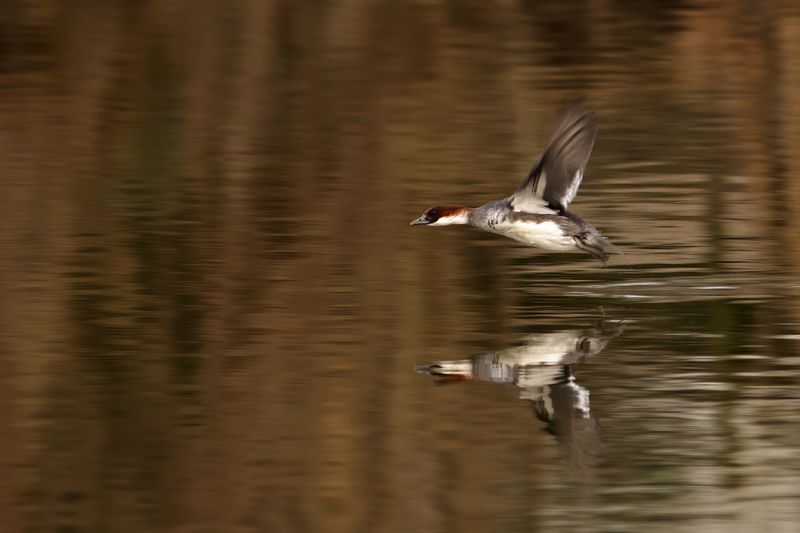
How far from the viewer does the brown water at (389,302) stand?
686cm

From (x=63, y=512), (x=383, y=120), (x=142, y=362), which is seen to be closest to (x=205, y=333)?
A: (x=142, y=362)

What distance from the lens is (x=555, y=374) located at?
330 inches

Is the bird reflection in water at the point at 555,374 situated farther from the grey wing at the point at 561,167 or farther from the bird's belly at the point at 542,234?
the grey wing at the point at 561,167

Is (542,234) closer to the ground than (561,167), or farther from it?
closer to the ground

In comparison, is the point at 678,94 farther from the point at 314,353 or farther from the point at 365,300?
the point at 314,353

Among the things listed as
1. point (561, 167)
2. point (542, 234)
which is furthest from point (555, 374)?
point (561, 167)

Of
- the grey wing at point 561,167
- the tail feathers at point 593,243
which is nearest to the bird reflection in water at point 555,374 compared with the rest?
the tail feathers at point 593,243

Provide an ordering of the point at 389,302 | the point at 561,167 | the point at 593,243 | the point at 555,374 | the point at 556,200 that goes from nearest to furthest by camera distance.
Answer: the point at 555,374 < the point at 561,167 < the point at 556,200 < the point at 593,243 < the point at 389,302

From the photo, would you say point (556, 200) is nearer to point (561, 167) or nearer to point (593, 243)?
point (561, 167)

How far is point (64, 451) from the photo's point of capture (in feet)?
24.3

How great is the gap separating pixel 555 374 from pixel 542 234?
1441mm

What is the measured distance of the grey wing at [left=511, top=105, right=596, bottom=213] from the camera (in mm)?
9391

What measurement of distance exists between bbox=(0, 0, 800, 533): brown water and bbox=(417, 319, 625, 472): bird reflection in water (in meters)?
0.02

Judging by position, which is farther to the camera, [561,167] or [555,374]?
[561,167]
